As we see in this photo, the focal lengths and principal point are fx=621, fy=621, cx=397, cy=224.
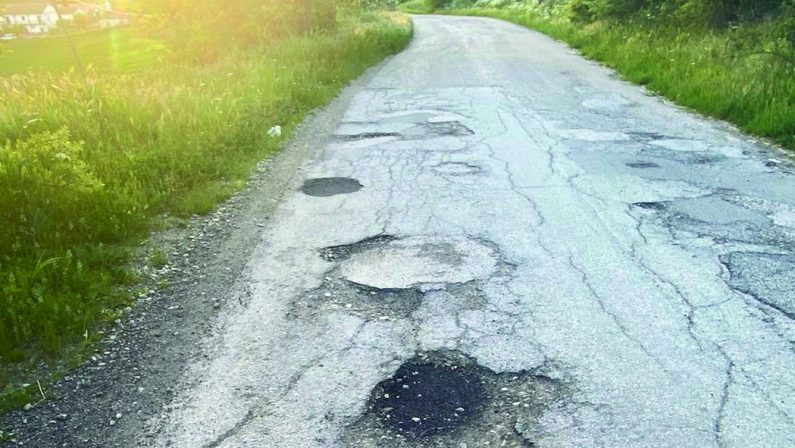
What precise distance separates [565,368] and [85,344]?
2561mm

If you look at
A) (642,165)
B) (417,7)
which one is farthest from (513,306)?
(417,7)

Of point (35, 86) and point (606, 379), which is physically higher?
point (35, 86)

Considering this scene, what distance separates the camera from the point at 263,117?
8.28 meters

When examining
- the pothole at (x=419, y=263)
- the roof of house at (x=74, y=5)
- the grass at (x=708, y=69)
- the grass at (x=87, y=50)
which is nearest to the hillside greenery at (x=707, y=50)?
the grass at (x=708, y=69)

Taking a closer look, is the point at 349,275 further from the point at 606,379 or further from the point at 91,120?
the point at 91,120

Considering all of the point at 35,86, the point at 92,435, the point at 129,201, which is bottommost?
the point at 92,435

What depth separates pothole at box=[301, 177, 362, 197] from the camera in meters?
5.88

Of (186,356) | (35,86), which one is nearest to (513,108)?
(35,86)

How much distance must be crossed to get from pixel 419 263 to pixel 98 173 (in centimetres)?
309

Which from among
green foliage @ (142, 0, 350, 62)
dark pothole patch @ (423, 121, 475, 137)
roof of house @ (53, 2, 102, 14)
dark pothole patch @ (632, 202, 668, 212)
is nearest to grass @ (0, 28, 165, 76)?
roof of house @ (53, 2, 102, 14)

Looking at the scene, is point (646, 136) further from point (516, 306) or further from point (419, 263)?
point (516, 306)

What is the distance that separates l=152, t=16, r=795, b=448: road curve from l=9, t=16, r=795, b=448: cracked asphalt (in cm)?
1

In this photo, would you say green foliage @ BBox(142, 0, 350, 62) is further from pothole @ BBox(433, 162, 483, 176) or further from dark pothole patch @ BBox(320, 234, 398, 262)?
dark pothole patch @ BBox(320, 234, 398, 262)

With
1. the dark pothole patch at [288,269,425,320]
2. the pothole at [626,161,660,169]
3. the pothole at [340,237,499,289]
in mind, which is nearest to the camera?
the dark pothole patch at [288,269,425,320]
